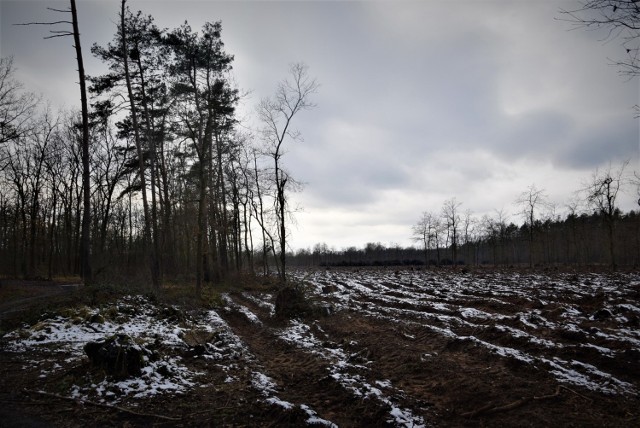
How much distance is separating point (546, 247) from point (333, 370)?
72.7 m

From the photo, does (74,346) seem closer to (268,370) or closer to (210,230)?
(268,370)

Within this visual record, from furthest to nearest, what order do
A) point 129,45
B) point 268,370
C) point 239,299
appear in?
point 239,299, point 129,45, point 268,370

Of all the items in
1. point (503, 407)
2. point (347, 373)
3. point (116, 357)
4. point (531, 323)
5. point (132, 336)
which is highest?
point (116, 357)

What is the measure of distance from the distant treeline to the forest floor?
3346cm

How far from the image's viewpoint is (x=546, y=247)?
66.2 metres

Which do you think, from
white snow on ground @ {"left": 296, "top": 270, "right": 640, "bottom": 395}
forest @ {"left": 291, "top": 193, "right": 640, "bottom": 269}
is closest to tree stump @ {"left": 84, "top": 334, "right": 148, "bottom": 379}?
white snow on ground @ {"left": 296, "top": 270, "right": 640, "bottom": 395}

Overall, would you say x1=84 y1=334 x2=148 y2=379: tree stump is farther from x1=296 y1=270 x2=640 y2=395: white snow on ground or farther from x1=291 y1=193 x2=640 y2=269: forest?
x1=291 y1=193 x2=640 y2=269: forest

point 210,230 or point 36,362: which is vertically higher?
point 210,230

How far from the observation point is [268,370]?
7.55m

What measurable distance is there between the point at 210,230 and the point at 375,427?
752 inches

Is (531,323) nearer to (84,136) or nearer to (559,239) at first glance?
(84,136)

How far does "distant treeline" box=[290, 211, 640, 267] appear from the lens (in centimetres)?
4722

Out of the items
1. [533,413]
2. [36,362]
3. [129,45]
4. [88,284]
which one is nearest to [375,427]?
[533,413]

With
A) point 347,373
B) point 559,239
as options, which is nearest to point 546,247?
point 559,239
